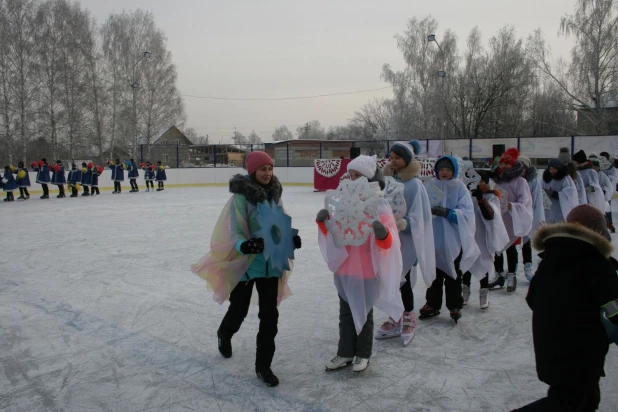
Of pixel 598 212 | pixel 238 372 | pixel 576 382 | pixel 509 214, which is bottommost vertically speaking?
pixel 238 372

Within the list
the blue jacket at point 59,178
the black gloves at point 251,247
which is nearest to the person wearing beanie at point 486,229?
the black gloves at point 251,247

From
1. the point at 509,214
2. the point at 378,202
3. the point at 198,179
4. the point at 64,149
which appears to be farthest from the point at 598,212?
the point at 64,149

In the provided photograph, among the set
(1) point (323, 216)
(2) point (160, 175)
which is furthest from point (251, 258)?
(2) point (160, 175)

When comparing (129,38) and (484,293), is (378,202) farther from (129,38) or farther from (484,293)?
(129,38)

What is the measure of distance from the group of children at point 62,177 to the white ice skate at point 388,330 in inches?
667

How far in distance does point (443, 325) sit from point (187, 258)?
413cm

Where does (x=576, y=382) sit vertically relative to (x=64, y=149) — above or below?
below

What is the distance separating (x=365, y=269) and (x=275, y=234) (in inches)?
24.6

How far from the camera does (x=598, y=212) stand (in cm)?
209

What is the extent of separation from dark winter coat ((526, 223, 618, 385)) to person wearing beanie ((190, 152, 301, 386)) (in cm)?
163

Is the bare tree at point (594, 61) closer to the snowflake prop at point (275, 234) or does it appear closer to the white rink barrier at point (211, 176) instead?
the white rink barrier at point (211, 176)

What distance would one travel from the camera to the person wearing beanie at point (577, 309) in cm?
200

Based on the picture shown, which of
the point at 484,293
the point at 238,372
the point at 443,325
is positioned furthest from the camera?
the point at 484,293

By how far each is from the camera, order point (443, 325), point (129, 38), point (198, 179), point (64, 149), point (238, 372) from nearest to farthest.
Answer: point (238, 372), point (443, 325), point (198, 179), point (64, 149), point (129, 38)
